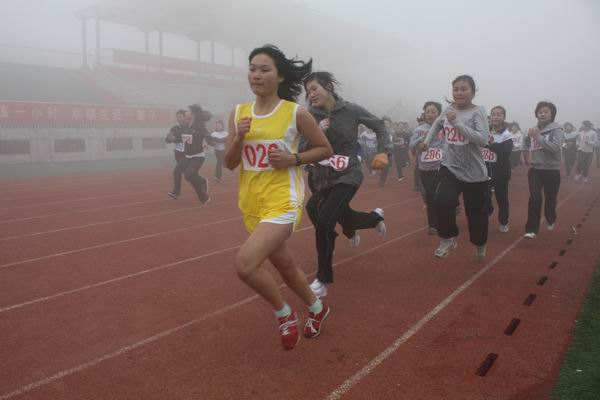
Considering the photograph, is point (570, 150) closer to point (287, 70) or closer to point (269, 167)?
point (287, 70)

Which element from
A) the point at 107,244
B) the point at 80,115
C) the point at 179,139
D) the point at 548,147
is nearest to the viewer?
the point at 548,147

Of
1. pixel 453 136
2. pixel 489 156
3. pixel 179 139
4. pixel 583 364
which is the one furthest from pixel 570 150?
pixel 583 364

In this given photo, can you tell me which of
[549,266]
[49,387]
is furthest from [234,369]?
[549,266]

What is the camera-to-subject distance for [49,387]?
111 inches

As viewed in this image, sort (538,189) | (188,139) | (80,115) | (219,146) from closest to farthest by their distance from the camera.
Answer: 1. (538,189)
2. (188,139)
3. (219,146)
4. (80,115)

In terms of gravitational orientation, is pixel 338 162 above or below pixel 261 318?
above

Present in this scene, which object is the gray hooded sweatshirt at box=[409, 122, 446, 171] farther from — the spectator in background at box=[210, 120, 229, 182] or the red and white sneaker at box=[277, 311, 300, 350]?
the spectator in background at box=[210, 120, 229, 182]

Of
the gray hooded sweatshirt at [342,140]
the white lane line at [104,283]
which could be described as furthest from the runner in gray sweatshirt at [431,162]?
the white lane line at [104,283]

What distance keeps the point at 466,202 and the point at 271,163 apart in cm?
302

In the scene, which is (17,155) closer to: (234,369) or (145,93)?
(145,93)

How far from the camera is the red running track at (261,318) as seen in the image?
9.37 ft

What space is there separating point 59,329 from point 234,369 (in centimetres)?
152

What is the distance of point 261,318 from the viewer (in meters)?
3.81

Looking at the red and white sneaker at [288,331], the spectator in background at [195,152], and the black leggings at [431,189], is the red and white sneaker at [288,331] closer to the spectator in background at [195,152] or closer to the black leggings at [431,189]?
the black leggings at [431,189]
